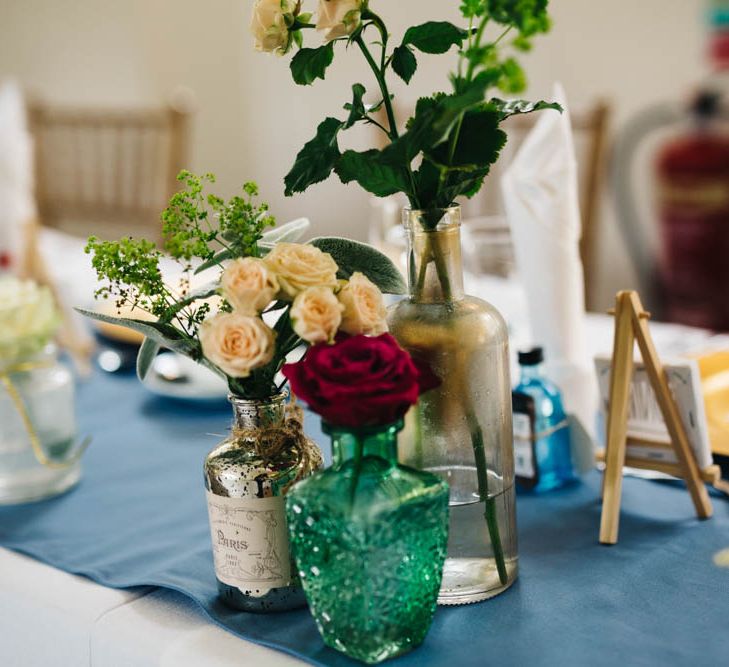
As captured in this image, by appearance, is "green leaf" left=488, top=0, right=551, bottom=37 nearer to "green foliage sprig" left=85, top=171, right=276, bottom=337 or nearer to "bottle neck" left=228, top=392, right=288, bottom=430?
"green foliage sprig" left=85, top=171, right=276, bottom=337

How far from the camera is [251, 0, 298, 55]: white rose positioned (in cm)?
68

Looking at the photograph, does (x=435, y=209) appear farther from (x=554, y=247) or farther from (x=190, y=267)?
(x=554, y=247)

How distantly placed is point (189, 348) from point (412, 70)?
271 millimetres

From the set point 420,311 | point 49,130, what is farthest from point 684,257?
point 420,311

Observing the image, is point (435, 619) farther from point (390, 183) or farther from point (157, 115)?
point (157, 115)

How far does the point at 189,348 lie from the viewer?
2.36 feet

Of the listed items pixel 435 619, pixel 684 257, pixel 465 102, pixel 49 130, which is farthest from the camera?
pixel 49 130

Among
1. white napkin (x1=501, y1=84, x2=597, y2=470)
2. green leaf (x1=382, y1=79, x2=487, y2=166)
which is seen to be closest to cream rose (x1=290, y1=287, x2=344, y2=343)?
green leaf (x1=382, y1=79, x2=487, y2=166)

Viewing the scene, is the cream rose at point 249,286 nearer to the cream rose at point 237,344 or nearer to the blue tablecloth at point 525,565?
the cream rose at point 237,344

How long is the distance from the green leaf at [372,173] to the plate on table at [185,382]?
2.09 feet

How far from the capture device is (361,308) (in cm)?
65

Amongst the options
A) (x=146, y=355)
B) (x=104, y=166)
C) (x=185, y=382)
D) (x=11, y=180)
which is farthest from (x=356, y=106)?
(x=104, y=166)

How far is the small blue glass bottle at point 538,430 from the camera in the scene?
0.95 meters

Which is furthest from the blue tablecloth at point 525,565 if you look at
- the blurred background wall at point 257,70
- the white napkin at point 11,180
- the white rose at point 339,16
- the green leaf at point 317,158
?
the blurred background wall at point 257,70
